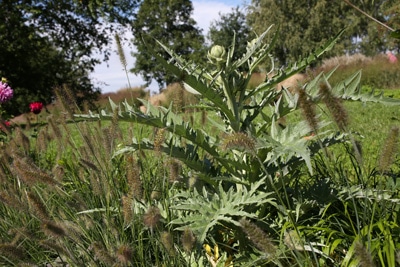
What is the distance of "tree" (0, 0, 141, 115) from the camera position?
593 inches

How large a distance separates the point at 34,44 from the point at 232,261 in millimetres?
15348

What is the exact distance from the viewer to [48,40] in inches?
660

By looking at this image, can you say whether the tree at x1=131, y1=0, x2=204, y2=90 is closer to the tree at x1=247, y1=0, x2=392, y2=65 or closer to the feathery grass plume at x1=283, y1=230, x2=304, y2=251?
the tree at x1=247, y1=0, x2=392, y2=65

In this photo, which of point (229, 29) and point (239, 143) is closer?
point (239, 143)

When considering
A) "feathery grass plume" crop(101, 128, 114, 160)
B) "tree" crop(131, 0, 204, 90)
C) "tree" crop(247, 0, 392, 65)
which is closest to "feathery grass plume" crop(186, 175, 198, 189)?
"feathery grass plume" crop(101, 128, 114, 160)

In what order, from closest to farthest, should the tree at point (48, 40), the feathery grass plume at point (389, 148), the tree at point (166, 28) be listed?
the feathery grass plume at point (389, 148)
the tree at point (48, 40)
the tree at point (166, 28)

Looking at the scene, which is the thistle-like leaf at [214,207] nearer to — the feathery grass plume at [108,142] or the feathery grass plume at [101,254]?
the feathery grass plume at [101,254]

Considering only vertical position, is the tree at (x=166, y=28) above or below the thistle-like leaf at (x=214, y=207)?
above

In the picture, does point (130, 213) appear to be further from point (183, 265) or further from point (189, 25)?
point (189, 25)

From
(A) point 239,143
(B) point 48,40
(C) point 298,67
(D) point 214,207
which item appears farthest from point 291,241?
(B) point 48,40

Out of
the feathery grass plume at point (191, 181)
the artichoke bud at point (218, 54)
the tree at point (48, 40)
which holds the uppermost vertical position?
the tree at point (48, 40)

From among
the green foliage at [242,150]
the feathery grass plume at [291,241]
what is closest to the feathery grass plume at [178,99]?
the green foliage at [242,150]

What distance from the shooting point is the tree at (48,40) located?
1505cm

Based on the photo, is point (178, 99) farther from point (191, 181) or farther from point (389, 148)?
point (389, 148)
